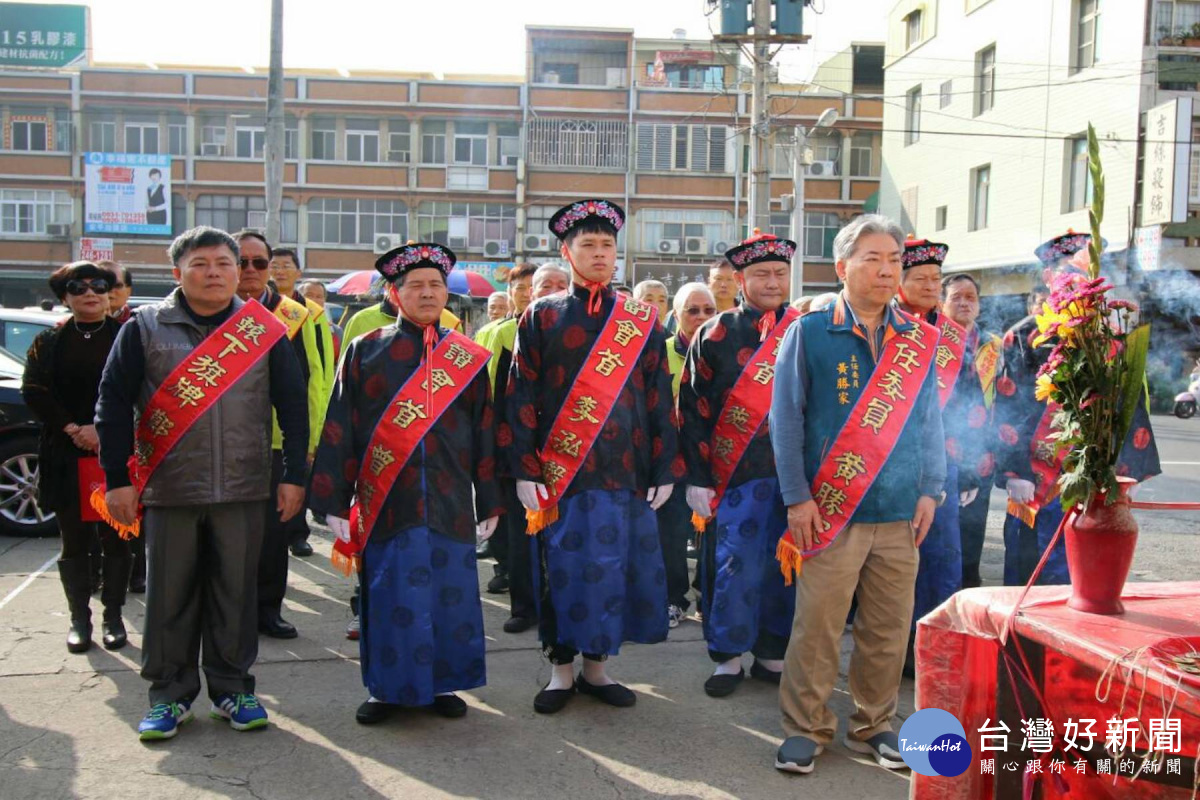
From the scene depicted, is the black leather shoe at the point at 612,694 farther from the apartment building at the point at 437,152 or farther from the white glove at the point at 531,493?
the apartment building at the point at 437,152

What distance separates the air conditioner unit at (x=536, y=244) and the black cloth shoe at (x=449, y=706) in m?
28.6

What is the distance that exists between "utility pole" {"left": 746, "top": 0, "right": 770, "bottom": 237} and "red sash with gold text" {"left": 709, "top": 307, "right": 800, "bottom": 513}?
11757 millimetres

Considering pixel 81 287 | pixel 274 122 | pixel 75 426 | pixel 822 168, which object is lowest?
pixel 75 426

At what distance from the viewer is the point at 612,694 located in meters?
4.02

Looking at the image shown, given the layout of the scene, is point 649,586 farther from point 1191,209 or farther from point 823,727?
point 1191,209

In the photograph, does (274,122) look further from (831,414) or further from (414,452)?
(831,414)

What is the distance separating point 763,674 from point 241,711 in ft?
6.80

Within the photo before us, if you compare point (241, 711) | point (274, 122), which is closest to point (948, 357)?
point (241, 711)

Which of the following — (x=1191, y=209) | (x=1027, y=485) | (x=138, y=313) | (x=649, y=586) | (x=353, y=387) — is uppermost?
(x=1191, y=209)

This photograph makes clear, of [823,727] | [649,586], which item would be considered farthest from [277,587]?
[823,727]

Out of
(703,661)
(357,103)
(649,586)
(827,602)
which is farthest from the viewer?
(357,103)

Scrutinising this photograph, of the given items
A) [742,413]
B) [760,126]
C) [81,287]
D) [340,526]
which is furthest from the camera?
[760,126]

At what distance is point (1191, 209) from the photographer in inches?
728

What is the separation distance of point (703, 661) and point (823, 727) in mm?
1206
